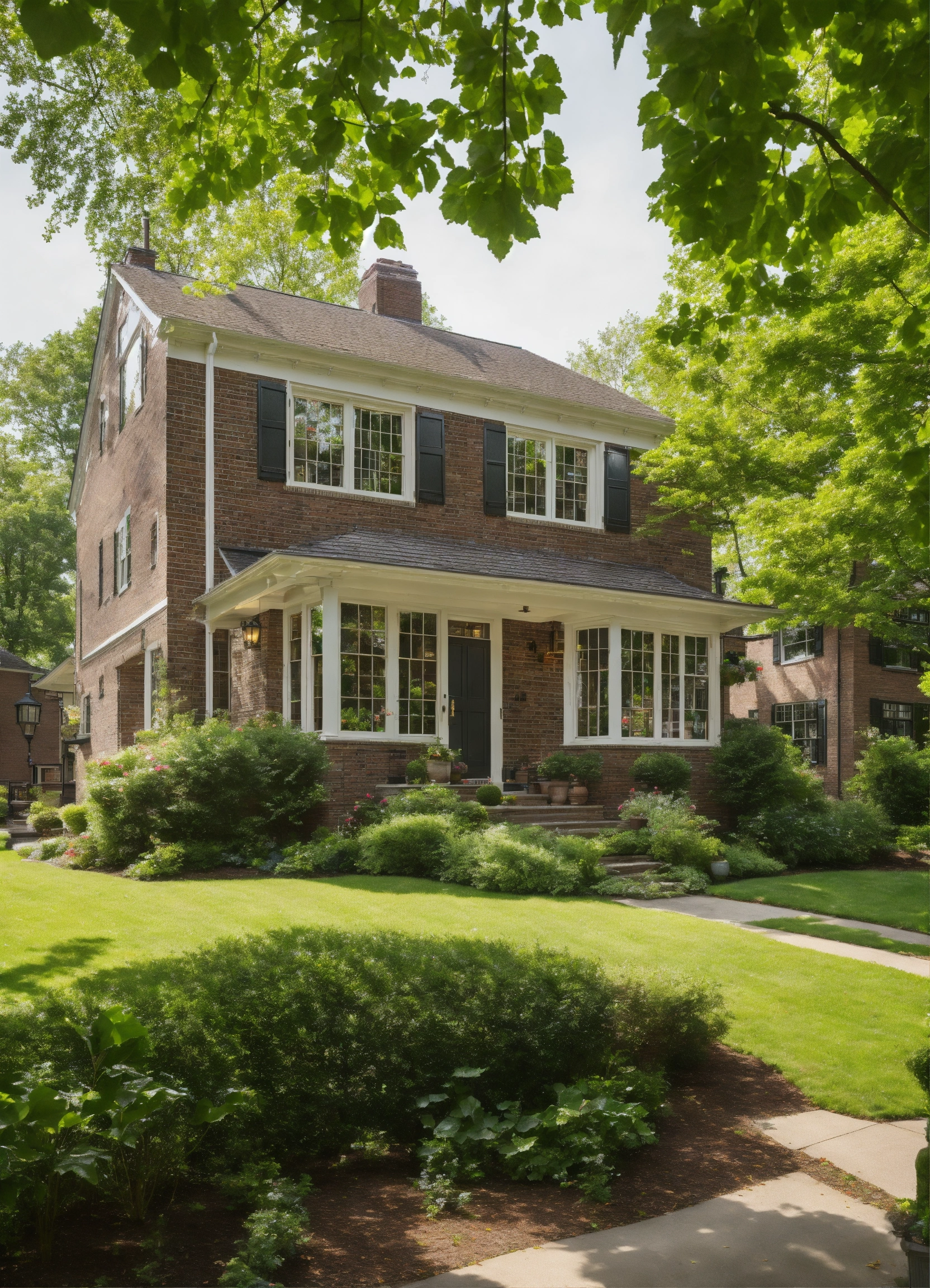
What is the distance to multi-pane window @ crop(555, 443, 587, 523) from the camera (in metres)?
17.4

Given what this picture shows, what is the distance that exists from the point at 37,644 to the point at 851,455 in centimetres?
3180

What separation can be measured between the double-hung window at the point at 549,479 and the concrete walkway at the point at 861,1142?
42.3ft

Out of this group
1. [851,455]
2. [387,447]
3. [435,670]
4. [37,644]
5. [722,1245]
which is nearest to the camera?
[722,1245]

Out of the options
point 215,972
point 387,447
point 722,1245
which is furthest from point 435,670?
point 722,1245

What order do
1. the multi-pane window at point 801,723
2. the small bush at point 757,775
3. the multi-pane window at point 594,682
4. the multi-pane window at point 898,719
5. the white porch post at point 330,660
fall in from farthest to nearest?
the multi-pane window at point 801,723 → the multi-pane window at point 898,719 → the multi-pane window at point 594,682 → the small bush at point 757,775 → the white porch post at point 330,660

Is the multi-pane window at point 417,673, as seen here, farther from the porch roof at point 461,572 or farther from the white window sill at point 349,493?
the white window sill at point 349,493

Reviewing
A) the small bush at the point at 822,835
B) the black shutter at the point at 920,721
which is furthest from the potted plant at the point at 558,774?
the black shutter at the point at 920,721

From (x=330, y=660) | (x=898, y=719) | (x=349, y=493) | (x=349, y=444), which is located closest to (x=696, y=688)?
(x=349, y=493)

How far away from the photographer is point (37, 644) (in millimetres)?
35906

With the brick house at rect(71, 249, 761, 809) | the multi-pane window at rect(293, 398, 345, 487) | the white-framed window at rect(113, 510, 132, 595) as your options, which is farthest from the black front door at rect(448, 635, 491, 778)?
the white-framed window at rect(113, 510, 132, 595)

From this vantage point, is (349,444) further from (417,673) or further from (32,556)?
(32,556)

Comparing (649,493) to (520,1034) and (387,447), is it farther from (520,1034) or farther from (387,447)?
(520,1034)

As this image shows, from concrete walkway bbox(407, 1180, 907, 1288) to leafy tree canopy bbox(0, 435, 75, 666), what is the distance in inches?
1312

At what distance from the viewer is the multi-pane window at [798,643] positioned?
76.9 ft
